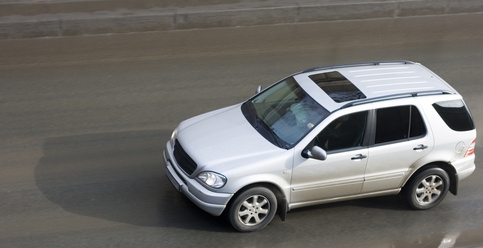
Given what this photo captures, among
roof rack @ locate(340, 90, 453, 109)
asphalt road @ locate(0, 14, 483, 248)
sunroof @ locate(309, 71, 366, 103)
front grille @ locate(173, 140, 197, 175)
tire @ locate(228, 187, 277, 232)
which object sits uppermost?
roof rack @ locate(340, 90, 453, 109)

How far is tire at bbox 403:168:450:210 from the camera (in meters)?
8.98

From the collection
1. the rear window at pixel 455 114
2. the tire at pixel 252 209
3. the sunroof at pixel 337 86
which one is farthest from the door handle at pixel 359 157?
the rear window at pixel 455 114

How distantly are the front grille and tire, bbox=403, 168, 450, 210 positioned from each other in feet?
8.95

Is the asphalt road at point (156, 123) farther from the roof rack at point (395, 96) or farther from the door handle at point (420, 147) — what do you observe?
the roof rack at point (395, 96)

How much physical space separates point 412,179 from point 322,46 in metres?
6.91

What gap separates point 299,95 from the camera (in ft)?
30.0

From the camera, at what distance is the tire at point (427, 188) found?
29.5ft

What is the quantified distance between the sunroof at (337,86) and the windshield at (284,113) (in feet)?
0.84

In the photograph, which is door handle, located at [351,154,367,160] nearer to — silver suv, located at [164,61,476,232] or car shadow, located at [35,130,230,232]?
silver suv, located at [164,61,476,232]

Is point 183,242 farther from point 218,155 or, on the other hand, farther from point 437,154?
point 437,154

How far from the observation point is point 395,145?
28.5ft

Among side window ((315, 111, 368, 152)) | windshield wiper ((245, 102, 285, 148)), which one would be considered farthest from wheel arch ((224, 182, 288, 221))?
side window ((315, 111, 368, 152))

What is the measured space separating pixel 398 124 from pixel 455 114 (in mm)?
825

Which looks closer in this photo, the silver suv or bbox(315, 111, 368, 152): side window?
the silver suv
